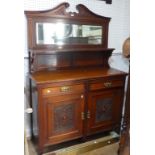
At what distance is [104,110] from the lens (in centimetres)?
228

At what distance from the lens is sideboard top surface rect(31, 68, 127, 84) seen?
1890mm

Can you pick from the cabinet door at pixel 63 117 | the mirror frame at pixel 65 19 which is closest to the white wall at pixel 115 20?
the mirror frame at pixel 65 19

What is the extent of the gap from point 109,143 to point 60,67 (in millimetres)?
1106

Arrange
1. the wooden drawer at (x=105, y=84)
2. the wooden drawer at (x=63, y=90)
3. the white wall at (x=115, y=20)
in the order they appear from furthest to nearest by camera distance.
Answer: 1. the white wall at (x=115, y=20)
2. the wooden drawer at (x=105, y=84)
3. the wooden drawer at (x=63, y=90)

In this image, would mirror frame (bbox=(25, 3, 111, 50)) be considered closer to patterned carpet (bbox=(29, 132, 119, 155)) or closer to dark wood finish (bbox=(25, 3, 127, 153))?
dark wood finish (bbox=(25, 3, 127, 153))

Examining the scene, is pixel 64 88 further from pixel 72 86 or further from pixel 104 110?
pixel 104 110

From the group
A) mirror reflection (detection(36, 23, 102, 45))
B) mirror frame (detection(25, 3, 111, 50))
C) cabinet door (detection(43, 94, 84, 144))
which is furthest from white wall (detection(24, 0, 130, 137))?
cabinet door (detection(43, 94, 84, 144))

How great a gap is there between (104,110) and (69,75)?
2.05 feet

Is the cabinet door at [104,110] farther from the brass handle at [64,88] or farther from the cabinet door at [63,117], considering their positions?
the brass handle at [64,88]

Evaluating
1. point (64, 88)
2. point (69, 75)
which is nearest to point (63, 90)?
point (64, 88)

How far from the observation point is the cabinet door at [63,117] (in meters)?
1.94

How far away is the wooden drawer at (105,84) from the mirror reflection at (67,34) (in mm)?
631
